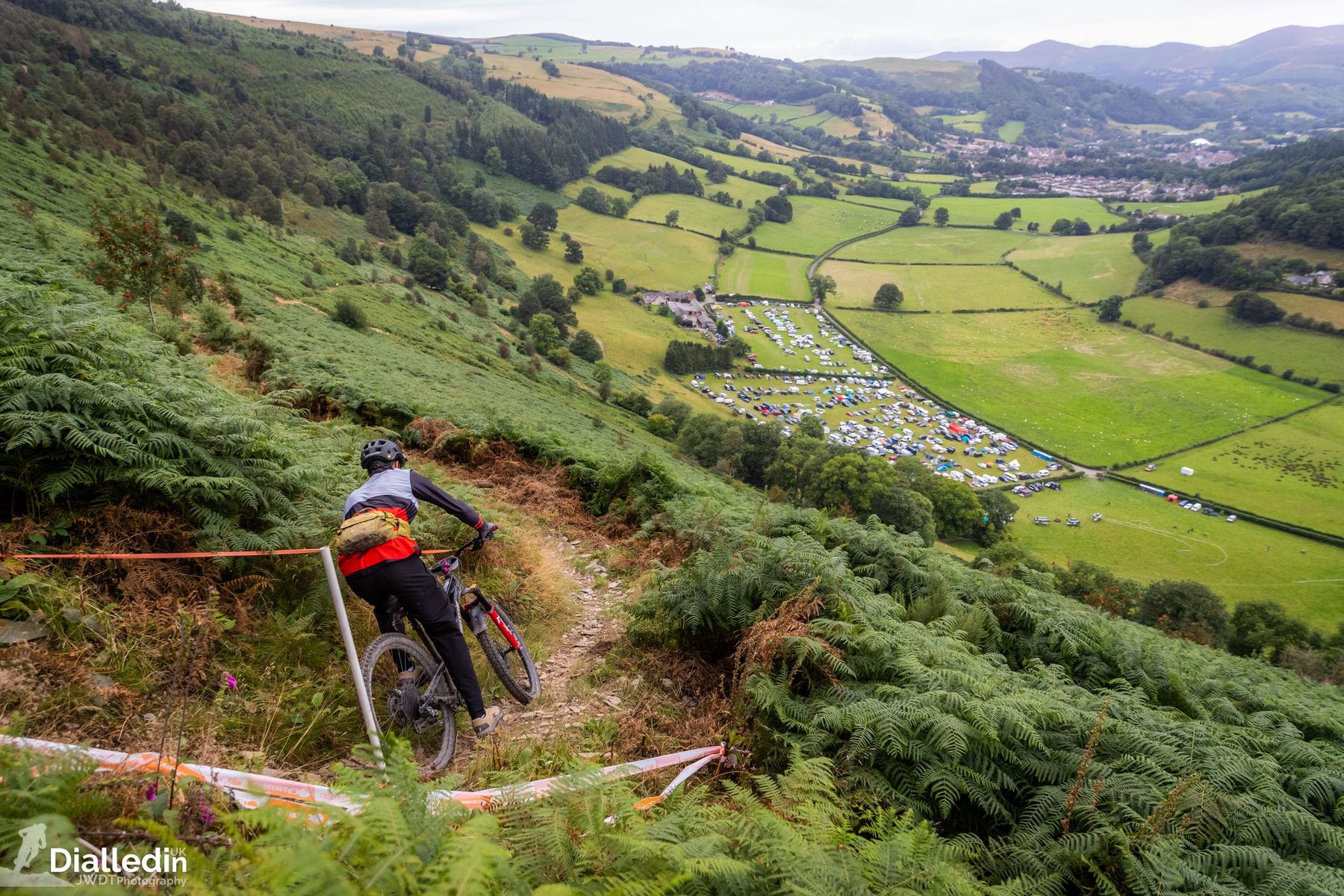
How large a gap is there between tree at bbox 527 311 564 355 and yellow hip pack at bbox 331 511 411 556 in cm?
6555

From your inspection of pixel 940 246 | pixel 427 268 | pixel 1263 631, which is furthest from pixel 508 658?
pixel 940 246

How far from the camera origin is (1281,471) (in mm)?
66750

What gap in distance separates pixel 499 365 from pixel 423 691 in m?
40.3

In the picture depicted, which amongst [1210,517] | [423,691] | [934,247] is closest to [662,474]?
[423,691]

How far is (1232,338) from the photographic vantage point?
9400 centimetres

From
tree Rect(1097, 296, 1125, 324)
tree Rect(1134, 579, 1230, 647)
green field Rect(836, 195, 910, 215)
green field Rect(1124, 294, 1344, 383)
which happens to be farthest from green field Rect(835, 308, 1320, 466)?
green field Rect(836, 195, 910, 215)

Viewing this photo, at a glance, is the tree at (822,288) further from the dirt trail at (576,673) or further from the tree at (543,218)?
the dirt trail at (576,673)

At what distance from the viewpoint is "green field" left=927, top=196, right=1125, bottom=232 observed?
152750mm

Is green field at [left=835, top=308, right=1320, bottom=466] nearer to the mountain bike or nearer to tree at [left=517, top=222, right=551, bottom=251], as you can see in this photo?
tree at [left=517, top=222, right=551, bottom=251]

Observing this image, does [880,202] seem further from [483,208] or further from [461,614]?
[461,614]

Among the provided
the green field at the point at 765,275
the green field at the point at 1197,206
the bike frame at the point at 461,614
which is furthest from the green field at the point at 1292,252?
the bike frame at the point at 461,614

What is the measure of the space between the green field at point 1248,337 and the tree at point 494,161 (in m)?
132

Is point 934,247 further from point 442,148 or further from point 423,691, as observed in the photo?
point 423,691

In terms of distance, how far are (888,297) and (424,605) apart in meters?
115
